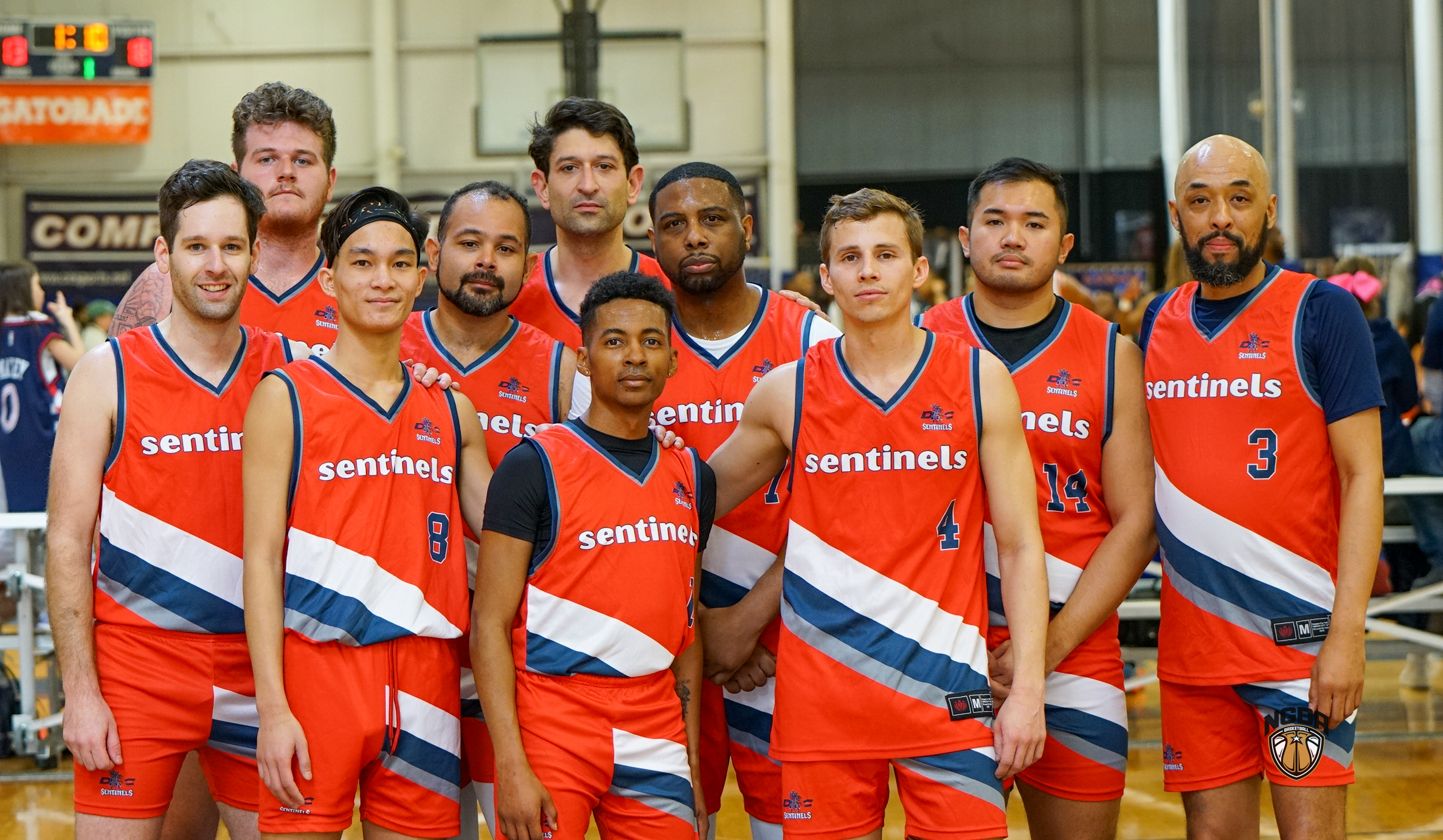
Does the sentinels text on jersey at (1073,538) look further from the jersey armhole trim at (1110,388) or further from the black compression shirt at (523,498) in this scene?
the black compression shirt at (523,498)

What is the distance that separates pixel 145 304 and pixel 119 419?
61 centimetres

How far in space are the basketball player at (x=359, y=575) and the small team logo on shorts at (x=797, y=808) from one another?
0.69 metres

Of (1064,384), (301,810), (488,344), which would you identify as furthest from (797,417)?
(301,810)

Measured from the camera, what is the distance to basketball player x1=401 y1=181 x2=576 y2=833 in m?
3.17

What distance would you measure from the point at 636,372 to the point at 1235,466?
1.31m

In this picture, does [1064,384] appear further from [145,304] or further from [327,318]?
[145,304]

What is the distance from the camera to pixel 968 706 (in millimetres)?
2660

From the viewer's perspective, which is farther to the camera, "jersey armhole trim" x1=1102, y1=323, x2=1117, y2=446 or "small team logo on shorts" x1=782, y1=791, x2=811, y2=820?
"jersey armhole trim" x1=1102, y1=323, x2=1117, y2=446

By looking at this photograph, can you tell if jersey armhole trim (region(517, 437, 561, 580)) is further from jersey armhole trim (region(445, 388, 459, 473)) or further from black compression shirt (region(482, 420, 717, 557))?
jersey armhole trim (region(445, 388, 459, 473))

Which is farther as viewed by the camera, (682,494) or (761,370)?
(761,370)

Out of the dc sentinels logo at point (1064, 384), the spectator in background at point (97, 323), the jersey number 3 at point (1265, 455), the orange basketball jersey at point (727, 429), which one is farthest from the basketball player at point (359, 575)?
the spectator in background at point (97, 323)

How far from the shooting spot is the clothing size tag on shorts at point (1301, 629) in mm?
2887

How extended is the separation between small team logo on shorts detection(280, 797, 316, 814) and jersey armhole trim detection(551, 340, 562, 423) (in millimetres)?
1023

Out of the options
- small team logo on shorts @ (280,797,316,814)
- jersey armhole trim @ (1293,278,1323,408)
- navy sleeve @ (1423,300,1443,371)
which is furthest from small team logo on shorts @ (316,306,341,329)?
navy sleeve @ (1423,300,1443,371)
